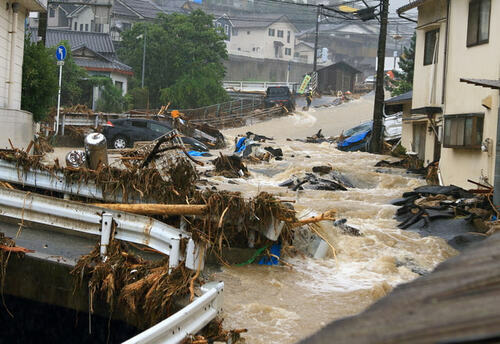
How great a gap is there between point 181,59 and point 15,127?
29.8 m

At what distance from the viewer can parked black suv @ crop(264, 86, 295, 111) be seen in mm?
46625

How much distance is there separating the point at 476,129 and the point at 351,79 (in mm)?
47212

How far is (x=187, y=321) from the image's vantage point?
4871 millimetres

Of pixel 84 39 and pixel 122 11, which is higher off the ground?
pixel 122 11

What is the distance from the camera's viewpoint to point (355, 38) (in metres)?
78.1

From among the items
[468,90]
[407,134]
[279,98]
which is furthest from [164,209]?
[279,98]

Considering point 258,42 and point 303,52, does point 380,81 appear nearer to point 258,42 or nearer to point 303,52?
point 258,42

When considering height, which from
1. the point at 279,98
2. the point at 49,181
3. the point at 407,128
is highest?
the point at 279,98

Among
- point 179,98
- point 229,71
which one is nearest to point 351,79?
point 229,71

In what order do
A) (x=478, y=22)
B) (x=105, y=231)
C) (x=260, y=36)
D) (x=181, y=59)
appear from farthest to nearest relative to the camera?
(x=260, y=36) → (x=181, y=59) → (x=478, y=22) → (x=105, y=231)

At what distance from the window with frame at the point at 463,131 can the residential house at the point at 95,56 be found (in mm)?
27392

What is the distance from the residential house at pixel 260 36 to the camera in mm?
70625

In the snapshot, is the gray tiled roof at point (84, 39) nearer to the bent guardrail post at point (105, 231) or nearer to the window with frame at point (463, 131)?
the window with frame at point (463, 131)

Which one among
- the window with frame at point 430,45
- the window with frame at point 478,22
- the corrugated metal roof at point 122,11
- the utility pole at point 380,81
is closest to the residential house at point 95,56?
the corrugated metal roof at point 122,11
